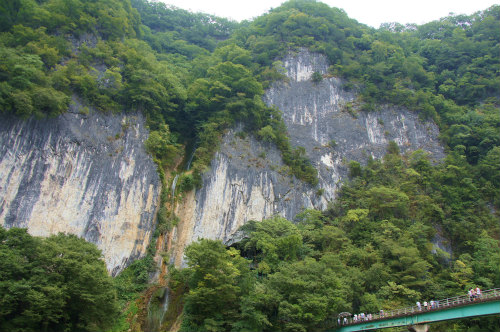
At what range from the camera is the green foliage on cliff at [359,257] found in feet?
55.8

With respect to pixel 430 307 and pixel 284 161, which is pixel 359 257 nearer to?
pixel 430 307

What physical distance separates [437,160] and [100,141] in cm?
2745

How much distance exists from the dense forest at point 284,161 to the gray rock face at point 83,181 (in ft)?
3.27

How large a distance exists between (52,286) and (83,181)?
27.3ft

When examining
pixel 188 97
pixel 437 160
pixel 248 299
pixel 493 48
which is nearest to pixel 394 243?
pixel 248 299

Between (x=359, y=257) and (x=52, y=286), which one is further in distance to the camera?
(x=359, y=257)

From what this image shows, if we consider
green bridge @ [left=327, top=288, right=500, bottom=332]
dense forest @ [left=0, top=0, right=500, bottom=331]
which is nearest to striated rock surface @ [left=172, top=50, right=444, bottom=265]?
dense forest @ [left=0, top=0, right=500, bottom=331]

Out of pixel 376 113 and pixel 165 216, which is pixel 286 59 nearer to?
pixel 376 113

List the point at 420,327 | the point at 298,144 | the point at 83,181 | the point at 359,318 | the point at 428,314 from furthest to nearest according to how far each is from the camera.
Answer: the point at 298,144 < the point at 83,181 < the point at 359,318 < the point at 420,327 < the point at 428,314

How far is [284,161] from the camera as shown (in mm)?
29797

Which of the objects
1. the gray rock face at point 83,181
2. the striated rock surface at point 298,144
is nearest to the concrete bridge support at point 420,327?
the striated rock surface at point 298,144

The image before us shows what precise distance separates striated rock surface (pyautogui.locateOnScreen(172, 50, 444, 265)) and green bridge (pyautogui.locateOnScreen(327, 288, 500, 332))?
414 inches

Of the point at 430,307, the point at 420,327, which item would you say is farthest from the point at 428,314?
the point at 420,327

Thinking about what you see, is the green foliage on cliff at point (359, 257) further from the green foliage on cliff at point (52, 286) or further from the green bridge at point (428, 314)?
the green foliage on cliff at point (52, 286)
